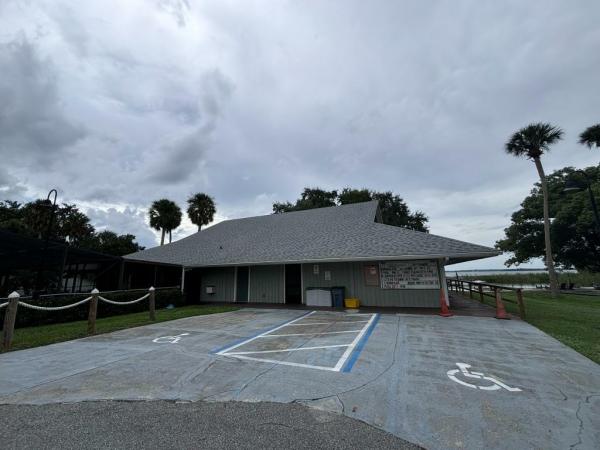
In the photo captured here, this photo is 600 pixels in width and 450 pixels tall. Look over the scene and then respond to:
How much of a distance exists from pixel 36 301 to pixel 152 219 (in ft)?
67.1

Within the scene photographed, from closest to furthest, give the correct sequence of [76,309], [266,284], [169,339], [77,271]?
[169,339] → [76,309] → [77,271] → [266,284]

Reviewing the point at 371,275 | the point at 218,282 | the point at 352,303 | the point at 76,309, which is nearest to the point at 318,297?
the point at 352,303

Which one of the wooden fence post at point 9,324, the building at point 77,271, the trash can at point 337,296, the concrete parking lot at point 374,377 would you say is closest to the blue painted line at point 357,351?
the concrete parking lot at point 374,377

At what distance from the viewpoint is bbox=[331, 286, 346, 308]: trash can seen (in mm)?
12602

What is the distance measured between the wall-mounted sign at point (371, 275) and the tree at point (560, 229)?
75.4 feet

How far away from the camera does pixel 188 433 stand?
8.79 feet

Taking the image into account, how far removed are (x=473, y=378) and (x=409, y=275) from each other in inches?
316

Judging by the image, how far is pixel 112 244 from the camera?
3103 cm

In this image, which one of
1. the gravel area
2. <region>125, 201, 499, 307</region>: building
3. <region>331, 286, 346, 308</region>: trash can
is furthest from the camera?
<region>331, 286, 346, 308</region>: trash can

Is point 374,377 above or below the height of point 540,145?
below

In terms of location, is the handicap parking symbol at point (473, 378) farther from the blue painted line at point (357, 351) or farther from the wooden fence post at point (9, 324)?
the wooden fence post at point (9, 324)

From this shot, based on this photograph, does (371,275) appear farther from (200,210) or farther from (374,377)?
(200,210)

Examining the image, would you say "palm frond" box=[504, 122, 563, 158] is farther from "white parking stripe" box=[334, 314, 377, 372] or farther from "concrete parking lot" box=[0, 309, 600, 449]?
"white parking stripe" box=[334, 314, 377, 372]

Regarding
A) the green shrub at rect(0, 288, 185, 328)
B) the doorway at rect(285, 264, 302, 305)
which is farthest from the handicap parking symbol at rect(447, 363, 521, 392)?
the green shrub at rect(0, 288, 185, 328)
